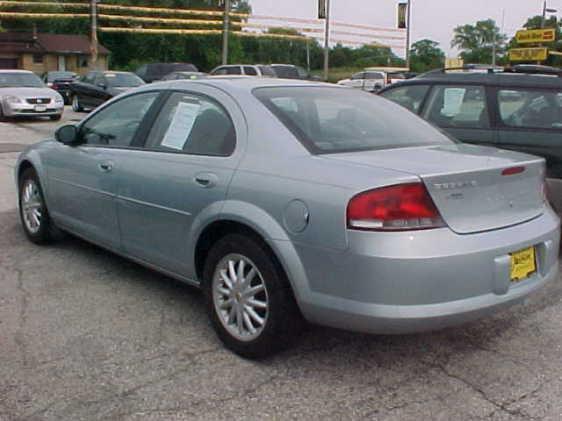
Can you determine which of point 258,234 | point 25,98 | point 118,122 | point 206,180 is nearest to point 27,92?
point 25,98

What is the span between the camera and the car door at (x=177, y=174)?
3.78 m

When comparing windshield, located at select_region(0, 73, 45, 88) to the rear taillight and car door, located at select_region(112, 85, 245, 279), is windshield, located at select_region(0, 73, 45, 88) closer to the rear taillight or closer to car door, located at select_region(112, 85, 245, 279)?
car door, located at select_region(112, 85, 245, 279)

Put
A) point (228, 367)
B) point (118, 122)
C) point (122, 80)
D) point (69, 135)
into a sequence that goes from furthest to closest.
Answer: point (122, 80), point (69, 135), point (118, 122), point (228, 367)

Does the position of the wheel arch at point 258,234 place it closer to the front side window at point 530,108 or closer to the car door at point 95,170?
the car door at point 95,170

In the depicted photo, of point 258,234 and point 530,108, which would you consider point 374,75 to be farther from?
point 258,234

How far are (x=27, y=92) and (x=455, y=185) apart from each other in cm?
1718

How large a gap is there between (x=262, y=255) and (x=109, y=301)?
153cm

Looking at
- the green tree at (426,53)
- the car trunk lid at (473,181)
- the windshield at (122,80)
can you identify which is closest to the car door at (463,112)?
the car trunk lid at (473,181)

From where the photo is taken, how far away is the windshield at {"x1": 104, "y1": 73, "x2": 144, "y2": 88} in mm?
20448

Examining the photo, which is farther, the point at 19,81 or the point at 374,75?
the point at 374,75

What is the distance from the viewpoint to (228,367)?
3512 millimetres

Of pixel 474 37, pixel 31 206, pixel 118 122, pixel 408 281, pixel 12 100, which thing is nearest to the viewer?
pixel 408 281

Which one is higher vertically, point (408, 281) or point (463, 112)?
point (463, 112)

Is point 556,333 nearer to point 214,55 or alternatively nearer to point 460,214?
point 460,214
